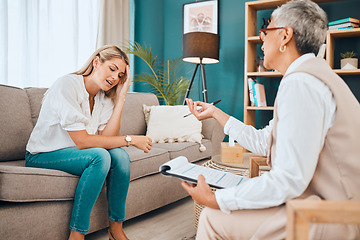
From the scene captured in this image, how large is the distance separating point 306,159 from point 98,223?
132 centimetres

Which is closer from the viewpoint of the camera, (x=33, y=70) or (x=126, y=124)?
(x=126, y=124)

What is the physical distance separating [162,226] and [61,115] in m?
0.97

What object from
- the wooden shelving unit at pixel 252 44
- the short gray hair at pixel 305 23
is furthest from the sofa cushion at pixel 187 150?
the short gray hair at pixel 305 23

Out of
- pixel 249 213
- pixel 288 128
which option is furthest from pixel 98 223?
pixel 288 128

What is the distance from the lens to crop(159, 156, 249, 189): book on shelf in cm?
100

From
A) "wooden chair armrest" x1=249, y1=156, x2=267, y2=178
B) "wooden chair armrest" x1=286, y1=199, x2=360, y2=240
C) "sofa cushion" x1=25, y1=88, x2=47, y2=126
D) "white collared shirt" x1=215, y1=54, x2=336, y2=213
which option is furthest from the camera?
"sofa cushion" x1=25, y1=88, x2=47, y2=126

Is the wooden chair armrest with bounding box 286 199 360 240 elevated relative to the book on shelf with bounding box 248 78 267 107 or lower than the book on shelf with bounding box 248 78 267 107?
lower

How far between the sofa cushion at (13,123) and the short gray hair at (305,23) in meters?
1.59

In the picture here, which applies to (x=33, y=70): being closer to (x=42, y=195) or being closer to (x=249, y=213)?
(x=42, y=195)

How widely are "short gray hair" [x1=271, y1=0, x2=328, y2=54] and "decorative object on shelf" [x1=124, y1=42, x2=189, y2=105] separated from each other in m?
2.79

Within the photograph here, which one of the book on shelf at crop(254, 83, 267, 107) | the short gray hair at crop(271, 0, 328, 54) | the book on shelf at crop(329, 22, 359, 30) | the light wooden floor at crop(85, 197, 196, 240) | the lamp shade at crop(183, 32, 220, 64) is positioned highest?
the book on shelf at crop(329, 22, 359, 30)

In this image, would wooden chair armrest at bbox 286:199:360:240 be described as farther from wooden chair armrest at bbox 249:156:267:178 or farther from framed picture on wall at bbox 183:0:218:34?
framed picture on wall at bbox 183:0:218:34

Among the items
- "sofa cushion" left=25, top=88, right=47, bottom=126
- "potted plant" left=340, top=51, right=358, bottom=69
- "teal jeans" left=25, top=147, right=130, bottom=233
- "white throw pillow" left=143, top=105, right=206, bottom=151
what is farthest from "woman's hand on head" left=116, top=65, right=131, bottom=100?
"potted plant" left=340, top=51, right=358, bottom=69

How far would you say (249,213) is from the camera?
33.4 inches
